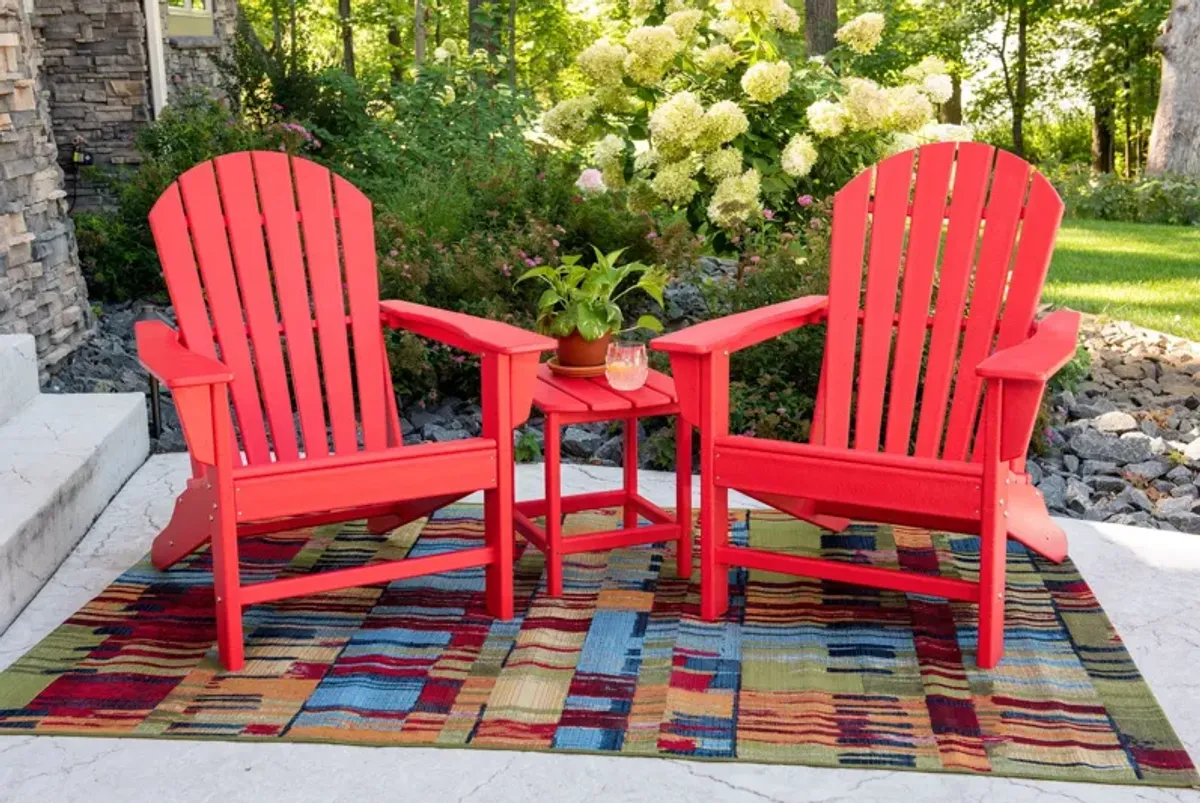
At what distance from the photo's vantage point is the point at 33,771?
7.38 ft

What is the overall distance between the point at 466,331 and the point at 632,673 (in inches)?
32.9

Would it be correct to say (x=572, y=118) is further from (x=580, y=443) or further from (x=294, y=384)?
(x=294, y=384)

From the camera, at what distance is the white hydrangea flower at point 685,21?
473cm

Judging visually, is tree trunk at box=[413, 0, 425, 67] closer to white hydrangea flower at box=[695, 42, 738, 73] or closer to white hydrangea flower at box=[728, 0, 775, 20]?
white hydrangea flower at box=[695, 42, 738, 73]

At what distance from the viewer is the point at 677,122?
461 centimetres

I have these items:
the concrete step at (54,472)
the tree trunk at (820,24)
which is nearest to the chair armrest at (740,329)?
the concrete step at (54,472)

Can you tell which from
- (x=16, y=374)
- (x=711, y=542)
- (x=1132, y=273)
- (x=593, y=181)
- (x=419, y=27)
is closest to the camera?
(x=711, y=542)

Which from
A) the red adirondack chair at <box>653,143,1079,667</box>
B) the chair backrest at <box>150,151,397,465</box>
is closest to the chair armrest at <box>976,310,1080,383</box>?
the red adirondack chair at <box>653,143,1079,667</box>

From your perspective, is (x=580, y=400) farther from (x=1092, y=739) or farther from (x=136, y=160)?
(x=136, y=160)

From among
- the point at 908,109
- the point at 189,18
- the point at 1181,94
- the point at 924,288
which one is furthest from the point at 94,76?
the point at 1181,94

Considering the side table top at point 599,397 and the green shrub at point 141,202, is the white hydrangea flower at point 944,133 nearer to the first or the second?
the side table top at point 599,397

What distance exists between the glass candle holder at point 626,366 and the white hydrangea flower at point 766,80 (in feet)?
6.21

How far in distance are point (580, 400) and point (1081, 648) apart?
3.81 ft

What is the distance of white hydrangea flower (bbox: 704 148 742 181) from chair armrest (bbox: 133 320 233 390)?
2273mm
